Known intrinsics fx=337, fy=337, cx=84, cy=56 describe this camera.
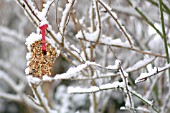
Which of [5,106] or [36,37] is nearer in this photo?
[36,37]

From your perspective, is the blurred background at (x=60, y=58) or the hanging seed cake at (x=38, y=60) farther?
the blurred background at (x=60, y=58)

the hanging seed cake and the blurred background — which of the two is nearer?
the hanging seed cake

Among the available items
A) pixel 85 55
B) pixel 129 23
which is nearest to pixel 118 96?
pixel 129 23

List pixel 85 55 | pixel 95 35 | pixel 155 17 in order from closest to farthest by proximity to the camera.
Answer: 1. pixel 95 35
2. pixel 85 55
3. pixel 155 17

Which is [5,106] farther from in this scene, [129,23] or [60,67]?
[129,23]

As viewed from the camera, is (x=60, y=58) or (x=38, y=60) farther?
(x=60, y=58)

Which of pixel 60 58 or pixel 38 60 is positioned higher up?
pixel 60 58

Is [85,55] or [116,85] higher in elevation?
[85,55]

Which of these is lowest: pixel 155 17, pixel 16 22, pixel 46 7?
pixel 46 7

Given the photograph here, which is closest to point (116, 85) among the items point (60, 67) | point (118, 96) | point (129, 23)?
point (129, 23)

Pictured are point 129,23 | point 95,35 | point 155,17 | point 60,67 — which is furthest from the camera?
point 60,67

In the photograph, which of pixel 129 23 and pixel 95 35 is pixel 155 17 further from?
pixel 95 35
